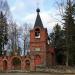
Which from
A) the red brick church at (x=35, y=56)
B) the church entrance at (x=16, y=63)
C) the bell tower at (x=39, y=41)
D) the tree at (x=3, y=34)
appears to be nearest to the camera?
the red brick church at (x=35, y=56)

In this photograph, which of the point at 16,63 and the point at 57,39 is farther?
the point at 57,39

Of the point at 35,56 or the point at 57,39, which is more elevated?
the point at 57,39

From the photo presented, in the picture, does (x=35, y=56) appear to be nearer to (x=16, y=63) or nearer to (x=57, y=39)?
(x=16, y=63)

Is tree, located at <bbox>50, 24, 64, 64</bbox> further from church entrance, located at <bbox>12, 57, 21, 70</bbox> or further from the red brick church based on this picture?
church entrance, located at <bbox>12, 57, 21, 70</bbox>

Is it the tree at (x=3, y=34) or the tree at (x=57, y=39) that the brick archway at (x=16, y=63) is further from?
the tree at (x=57, y=39)

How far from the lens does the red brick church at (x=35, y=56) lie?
5637 cm

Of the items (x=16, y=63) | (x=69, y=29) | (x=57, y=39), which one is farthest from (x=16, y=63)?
(x=57, y=39)

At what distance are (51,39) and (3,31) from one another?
1739cm

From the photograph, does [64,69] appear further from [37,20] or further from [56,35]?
[56,35]

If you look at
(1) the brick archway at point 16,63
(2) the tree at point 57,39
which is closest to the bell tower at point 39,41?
(1) the brick archway at point 16,63

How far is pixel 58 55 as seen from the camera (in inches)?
2982

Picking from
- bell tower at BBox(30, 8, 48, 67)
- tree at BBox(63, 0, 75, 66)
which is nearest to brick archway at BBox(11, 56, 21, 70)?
bell tower at BBox(30, 8, 48, 67)

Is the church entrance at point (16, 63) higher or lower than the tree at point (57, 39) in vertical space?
lower

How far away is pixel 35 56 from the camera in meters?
59.5
